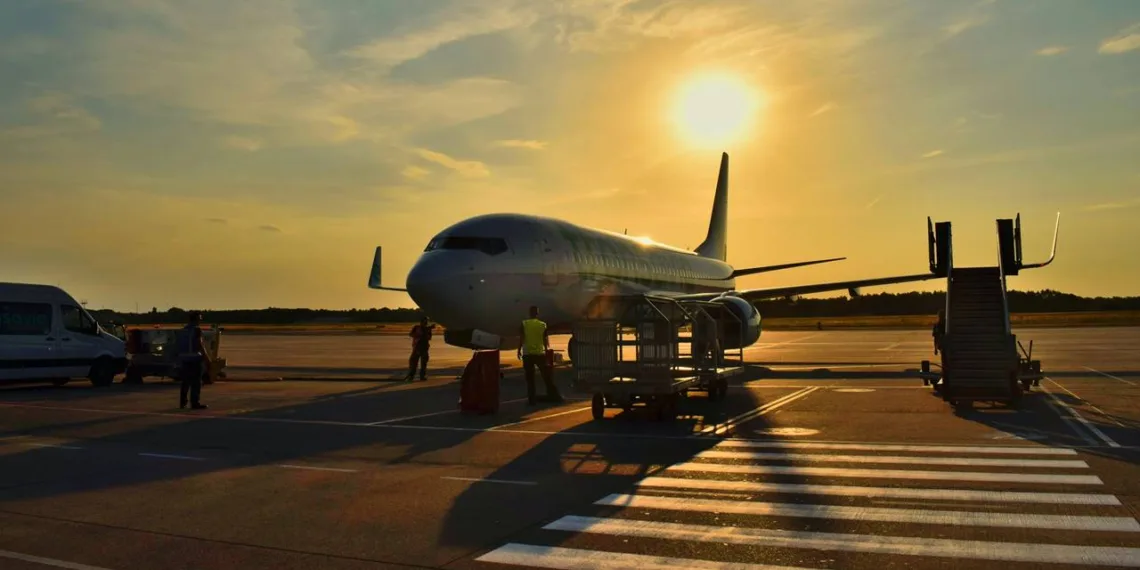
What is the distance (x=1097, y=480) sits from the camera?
30.3 ft

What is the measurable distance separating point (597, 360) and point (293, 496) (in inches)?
365

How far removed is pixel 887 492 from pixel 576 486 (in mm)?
3113

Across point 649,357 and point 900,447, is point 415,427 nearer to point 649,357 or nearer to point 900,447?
point 649,357

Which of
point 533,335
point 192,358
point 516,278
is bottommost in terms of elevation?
point 192,358

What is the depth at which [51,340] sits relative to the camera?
23453mm

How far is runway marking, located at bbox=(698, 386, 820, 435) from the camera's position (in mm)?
13797

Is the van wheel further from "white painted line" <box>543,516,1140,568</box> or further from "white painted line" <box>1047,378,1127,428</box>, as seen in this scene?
"white painted line" <box>1047,378,1127,428</box>

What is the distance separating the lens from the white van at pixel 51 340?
2253 cm

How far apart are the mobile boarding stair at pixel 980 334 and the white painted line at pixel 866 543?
10880mm

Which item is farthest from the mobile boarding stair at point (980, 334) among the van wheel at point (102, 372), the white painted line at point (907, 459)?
the van wheel at point (102, 372)

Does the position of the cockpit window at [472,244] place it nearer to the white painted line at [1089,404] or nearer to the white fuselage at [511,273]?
the white fuselage at [511,273]

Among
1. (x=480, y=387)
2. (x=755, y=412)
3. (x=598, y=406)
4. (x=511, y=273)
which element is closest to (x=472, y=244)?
(x=511, y=273)

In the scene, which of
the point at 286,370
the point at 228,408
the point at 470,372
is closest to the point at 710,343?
the point at 470,372

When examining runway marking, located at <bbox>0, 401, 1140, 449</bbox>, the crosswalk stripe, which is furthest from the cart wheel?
the crosswalk stripe
